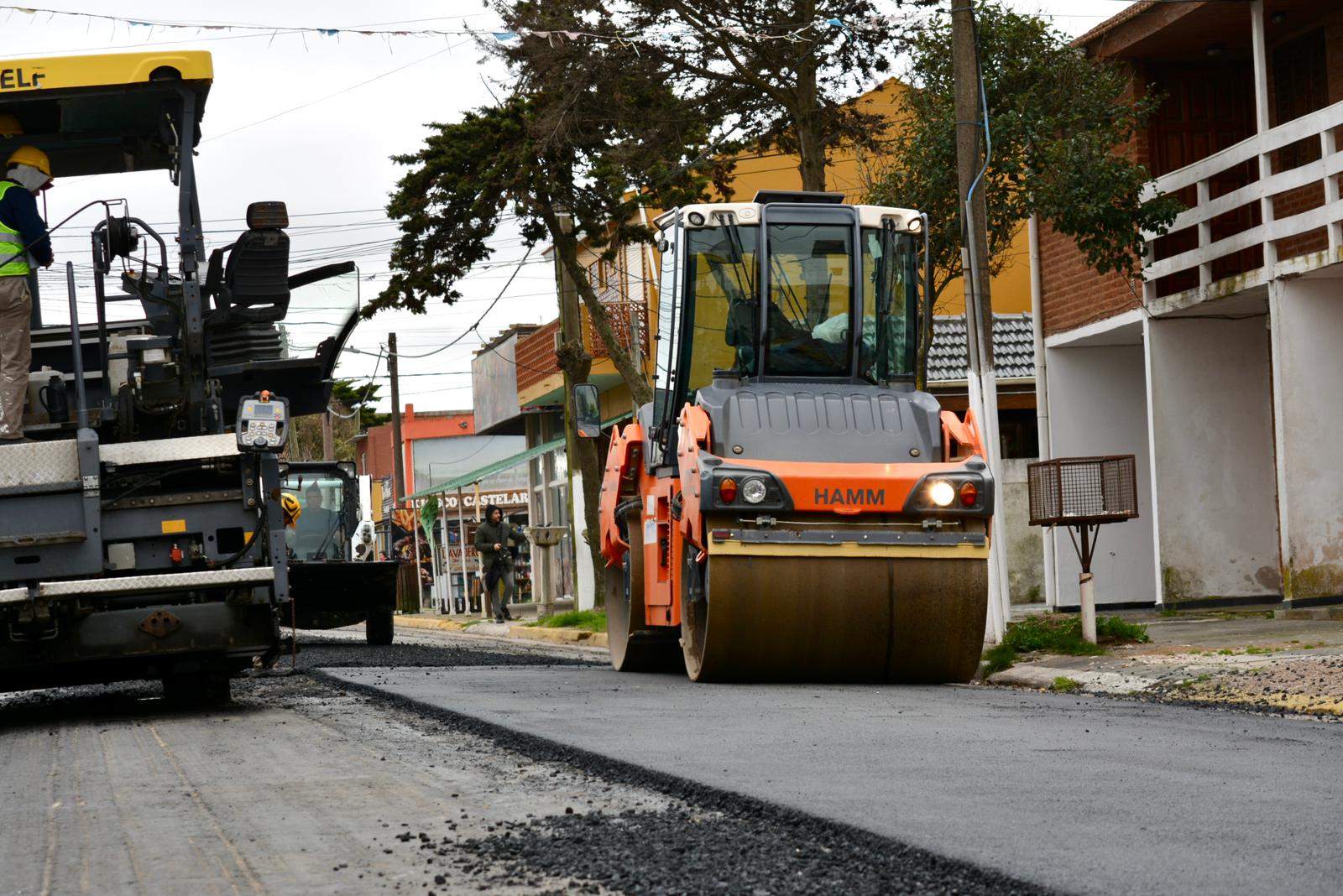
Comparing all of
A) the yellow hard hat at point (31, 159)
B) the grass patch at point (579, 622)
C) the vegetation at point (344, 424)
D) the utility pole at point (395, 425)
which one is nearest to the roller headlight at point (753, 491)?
the yellow hard hat at point (31, 159)

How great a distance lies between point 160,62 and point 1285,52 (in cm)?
1237

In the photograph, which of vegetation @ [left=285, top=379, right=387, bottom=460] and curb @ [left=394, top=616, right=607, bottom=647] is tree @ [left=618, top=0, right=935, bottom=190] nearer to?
curb @ [left=394, top=616, right=607, bottom=647]

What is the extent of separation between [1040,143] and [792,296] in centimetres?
651

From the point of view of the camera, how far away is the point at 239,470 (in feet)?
32.7

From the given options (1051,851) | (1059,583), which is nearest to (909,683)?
(1051,851)

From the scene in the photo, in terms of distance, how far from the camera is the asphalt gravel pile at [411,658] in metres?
15.5

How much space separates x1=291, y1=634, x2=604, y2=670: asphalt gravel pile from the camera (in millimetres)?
15477

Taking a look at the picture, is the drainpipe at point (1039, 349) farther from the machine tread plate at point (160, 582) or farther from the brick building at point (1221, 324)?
the machine tread plate at point (160, 582)

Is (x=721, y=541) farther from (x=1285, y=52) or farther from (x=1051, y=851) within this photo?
(x=1285, y=52)

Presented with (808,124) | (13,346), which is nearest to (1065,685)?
(13,346)

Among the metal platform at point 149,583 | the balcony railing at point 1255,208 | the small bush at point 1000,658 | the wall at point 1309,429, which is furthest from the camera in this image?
the wall at point 1309,429

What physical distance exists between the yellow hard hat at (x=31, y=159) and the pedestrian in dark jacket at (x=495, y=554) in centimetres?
1993

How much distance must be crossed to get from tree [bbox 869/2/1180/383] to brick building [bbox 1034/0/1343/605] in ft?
2.00

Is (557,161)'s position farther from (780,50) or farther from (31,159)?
(31,159)
